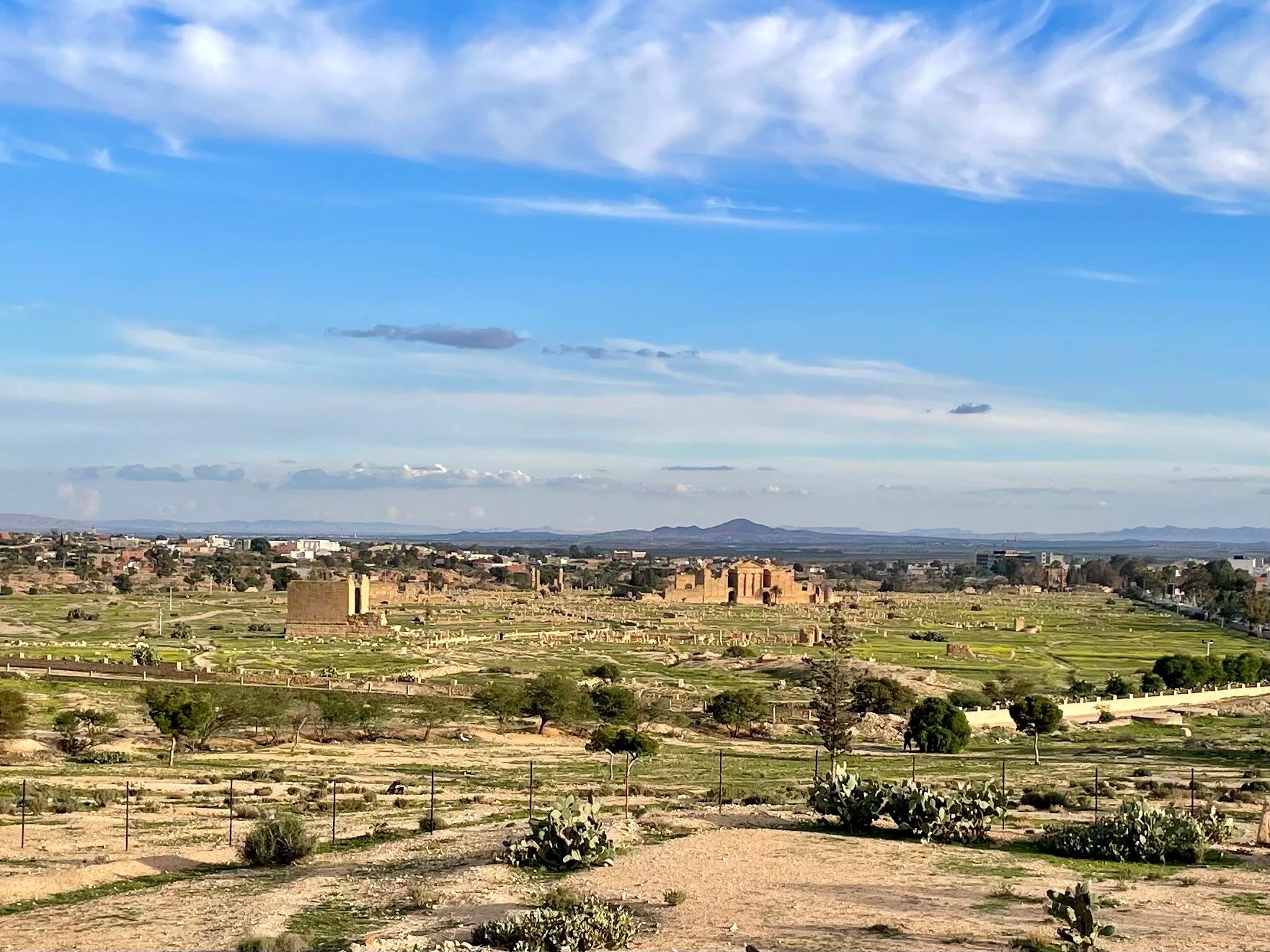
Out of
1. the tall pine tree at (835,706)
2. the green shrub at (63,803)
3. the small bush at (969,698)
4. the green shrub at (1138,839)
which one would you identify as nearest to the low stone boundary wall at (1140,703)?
the small bush at (969,698)

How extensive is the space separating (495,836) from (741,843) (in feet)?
14.4

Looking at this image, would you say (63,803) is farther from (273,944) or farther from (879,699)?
(879,699)

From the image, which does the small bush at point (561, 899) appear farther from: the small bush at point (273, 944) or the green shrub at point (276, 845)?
the green shrub at point (276, 845)

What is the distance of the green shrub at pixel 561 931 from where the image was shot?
48.8ft

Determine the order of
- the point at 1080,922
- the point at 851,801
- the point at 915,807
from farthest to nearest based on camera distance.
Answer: the point at 851,801 → the point at 915,807 → the point at 1080,922

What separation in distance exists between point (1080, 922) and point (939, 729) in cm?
2862

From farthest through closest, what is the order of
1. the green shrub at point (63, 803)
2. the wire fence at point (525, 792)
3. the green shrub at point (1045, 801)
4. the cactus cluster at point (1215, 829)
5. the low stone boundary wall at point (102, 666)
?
1. the low stone boundary wall at point (102, 666)
2. the green shrub at point (1045, 801)
3. the green shrub at point (63, 803)
4. the wire fence at point (525, 792)
5. the cactus cluster at point (1215, 829)

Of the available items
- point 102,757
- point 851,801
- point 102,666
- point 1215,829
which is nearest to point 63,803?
point 102,757

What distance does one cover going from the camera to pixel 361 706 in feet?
148

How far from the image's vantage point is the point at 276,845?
21.1 meters

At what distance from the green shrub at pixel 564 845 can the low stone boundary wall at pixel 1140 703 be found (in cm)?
3109

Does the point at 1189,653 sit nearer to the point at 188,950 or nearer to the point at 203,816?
the point at 203,816

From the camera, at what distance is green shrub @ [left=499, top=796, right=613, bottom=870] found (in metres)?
19.9

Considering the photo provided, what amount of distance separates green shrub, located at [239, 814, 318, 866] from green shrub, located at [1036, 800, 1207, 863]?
41.0ft
